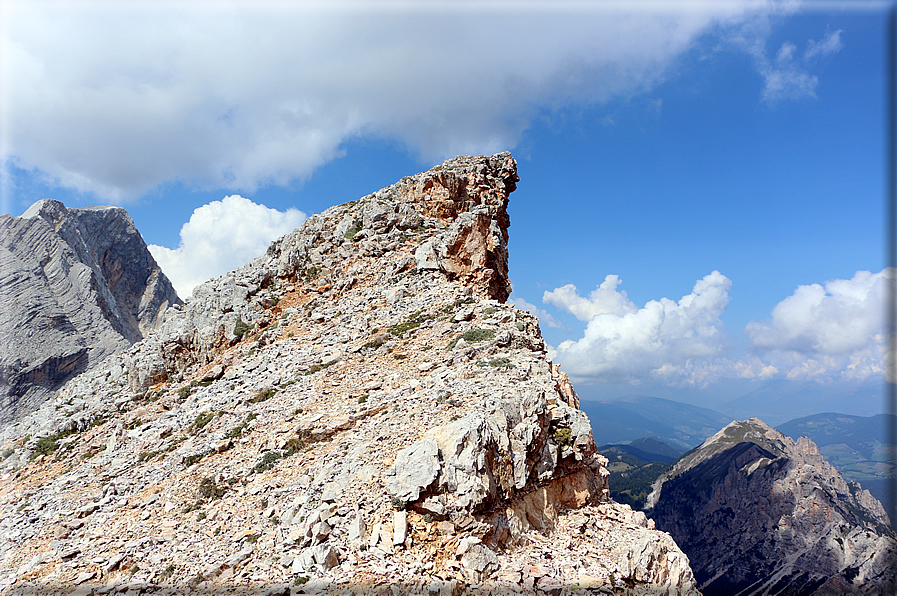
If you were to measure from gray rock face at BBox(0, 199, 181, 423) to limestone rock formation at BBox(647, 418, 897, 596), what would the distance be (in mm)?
181672

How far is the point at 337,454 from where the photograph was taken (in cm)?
1847

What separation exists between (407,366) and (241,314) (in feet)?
51.1

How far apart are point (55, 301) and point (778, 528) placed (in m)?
221

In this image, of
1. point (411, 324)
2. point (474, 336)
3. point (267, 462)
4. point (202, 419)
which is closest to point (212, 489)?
point (267, 462)

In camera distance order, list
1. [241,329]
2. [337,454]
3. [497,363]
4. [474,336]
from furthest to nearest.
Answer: [241,329]
[474,336]
[497,363]
[337,454]

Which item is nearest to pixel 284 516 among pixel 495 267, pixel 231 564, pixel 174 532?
pixel 231 564

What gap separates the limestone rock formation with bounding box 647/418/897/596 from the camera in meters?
126

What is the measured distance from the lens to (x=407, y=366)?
944 inches

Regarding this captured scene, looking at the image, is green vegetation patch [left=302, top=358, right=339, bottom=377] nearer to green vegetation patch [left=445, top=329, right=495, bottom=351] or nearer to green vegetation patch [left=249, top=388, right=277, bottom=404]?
green vegetation patch [left=249, top=388, right=277, bottom=404]

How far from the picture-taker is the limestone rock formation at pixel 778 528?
12631cm

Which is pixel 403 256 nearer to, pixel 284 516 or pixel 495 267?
pixel 495 267

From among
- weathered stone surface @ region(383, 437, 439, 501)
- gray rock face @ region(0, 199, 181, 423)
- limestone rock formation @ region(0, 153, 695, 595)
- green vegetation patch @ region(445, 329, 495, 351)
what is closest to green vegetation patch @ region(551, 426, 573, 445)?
limestone rock formation @ region(0, 153, 695, 595)

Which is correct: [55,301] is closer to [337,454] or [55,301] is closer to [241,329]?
[241,329]

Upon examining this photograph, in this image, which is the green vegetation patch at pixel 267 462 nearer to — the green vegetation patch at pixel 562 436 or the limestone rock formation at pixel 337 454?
the limestone rock formation at pixel 337 454
